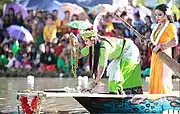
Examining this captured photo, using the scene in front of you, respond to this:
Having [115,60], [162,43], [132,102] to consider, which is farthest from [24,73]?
[132,102]

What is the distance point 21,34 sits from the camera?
21.2m

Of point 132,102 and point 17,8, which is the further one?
point 17,8

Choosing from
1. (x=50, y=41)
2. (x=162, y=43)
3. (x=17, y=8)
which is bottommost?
(x=162, y=43)

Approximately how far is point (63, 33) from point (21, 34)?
1508 millimetres

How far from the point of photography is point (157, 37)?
9531 millimetres

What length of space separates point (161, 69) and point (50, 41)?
11793 mm

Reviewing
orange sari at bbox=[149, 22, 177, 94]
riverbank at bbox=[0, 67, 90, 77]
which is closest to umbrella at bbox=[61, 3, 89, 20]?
riverbank at bbox=[0, 67, 90, 77]

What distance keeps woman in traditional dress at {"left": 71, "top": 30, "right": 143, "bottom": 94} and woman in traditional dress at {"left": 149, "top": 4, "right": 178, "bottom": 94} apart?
31 centimetres

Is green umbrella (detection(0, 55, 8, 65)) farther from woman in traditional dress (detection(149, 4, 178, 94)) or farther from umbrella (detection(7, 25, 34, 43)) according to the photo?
woman in traditional dress (detection(149, 4, 178, 94))

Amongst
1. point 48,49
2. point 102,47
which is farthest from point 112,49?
point 48,49

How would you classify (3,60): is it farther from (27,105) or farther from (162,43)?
(162,43)

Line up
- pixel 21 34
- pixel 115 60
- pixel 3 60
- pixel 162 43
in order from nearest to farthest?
pixel 162 43 < pixel 115 60 < pixel 3 60 < pixel 21 34

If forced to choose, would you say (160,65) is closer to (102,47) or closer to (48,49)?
(102,47)

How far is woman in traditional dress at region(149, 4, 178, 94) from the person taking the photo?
9.38 m
